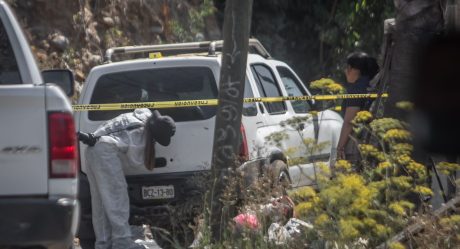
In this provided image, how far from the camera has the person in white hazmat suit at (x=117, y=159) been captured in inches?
324

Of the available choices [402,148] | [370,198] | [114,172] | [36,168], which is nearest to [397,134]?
[402,148]

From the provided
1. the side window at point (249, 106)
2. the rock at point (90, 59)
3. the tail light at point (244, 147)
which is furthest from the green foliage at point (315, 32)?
the tail light at point (244, 147)

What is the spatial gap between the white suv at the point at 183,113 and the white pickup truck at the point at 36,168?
8.91 feet

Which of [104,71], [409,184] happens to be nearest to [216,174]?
[409,184]

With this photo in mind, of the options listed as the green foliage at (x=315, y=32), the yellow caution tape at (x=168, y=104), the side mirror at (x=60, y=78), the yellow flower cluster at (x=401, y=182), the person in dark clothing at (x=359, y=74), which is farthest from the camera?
the green foliage at (x=315, y=32)

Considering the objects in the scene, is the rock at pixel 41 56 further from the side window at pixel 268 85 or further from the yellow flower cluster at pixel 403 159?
the yellow flower cluster at pixel 403 159

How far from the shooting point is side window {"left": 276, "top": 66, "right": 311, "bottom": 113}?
10305mm

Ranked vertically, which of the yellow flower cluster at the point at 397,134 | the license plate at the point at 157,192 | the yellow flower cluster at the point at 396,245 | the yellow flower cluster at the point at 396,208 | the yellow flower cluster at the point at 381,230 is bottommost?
the license plate at the point at 157,192

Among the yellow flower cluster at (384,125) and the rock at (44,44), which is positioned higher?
the yellow flower cluster at (384,125)

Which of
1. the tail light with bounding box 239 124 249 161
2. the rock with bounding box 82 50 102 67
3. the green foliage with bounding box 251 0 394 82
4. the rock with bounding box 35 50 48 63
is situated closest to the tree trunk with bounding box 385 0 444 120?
the tail light with bounding box 239 124 249 161

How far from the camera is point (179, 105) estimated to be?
872cm

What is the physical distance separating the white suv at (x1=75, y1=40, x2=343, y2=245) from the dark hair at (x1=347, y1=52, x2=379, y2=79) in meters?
0.69

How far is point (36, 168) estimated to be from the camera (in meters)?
5.43

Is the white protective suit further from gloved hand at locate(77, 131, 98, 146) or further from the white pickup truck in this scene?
the white pickup truck
